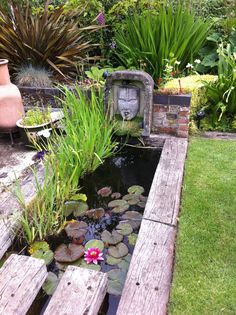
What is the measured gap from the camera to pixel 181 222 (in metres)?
2.08

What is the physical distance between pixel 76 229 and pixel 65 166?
0.49 meters

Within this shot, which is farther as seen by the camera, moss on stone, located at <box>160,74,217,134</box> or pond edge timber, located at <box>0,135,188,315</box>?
moss on stone, located at <box>160,74,217,134</box>

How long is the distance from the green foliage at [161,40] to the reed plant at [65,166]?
119 centimetres

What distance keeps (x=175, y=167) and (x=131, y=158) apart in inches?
21.2

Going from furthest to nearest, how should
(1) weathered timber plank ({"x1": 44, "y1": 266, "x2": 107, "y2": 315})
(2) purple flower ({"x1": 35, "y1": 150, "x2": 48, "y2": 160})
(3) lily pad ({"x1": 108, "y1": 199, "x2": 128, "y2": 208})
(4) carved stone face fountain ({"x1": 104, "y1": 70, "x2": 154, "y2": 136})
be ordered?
(4) carved stone face fountain ({"x1": 104, "y1": 70, "x2": 154, "y2": 136}) < (2) purple flower ({"x1": 35, "y1": 150, "x2": 48, "y2": 160}) < (3) lily pad ({"x1": 108, "y1": 199, "x2": 128, "y2": 208}) < (1) weathered timber plank ({"x1": 44, "y1": 266, "x2": 107, "y2": 315})

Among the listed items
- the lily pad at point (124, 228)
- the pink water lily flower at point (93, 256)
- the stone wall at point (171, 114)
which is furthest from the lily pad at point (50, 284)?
the stone wall at point (171, 114)

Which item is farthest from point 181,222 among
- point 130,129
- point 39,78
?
point 39,78

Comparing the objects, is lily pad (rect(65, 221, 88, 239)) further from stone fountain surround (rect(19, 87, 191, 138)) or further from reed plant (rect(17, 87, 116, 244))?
stone fountain surround (rect(19, 87, 191, 138))

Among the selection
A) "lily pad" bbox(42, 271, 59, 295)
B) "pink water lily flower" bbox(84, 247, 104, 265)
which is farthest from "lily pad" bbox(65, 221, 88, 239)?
"lily pad" bbox(42, 271, 59, 295)

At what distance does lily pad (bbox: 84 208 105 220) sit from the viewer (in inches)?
91.5

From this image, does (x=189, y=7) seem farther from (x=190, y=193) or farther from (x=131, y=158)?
(x=190, y=193)

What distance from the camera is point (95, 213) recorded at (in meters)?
2.35

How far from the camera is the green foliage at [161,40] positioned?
403 cm

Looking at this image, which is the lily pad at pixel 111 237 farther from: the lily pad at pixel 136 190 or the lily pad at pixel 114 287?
the lily pad at pixel 136 190
